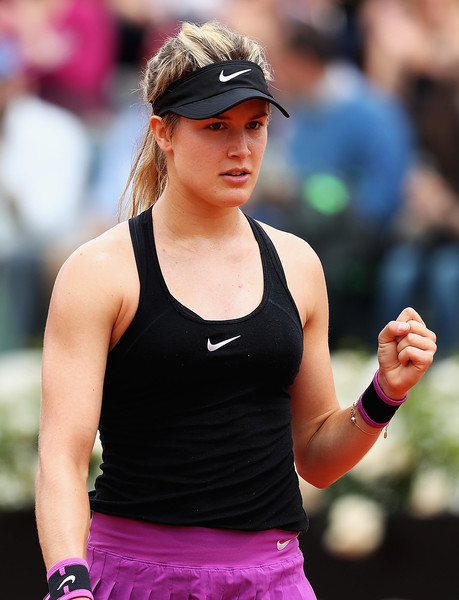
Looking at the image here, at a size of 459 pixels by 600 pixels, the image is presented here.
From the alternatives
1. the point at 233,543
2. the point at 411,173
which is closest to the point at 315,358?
the point at 233,543

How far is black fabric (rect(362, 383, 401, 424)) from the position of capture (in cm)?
253

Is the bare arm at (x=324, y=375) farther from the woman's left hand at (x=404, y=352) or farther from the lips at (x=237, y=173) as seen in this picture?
the lips at (x=237, y=173)

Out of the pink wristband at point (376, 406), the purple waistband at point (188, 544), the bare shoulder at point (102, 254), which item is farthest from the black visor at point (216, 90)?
the purple waistband at point (188, 544)

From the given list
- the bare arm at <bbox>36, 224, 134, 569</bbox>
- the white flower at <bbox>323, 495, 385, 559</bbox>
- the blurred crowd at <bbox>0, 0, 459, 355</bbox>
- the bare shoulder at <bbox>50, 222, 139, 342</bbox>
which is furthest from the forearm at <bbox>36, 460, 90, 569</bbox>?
the blurred crowd at <bbox>0, 0, 459, 355</bbox>

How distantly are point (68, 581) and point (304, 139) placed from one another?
422 centimetres

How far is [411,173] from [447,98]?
47 cm

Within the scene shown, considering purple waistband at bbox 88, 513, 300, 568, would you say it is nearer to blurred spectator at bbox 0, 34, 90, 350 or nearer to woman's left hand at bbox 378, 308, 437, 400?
woman's left hand at bbox 378, 308, 437, 400

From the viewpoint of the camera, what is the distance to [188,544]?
2309mm

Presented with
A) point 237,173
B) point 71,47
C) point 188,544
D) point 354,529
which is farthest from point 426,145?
point 188,544

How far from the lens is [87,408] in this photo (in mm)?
2248

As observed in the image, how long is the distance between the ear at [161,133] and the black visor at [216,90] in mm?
51

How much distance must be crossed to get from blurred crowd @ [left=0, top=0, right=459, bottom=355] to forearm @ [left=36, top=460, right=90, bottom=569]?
149 inches

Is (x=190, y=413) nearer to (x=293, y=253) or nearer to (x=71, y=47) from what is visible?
(x=293, y=253)

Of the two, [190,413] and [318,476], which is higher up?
[190,413]
